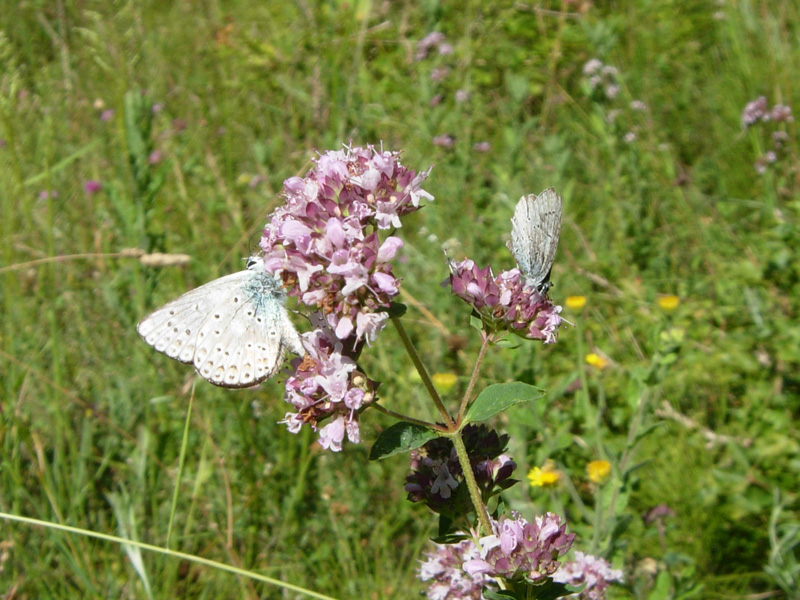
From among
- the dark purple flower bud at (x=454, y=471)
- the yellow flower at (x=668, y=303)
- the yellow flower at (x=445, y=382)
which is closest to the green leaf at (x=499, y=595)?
the dark purple flower bud at (x=454, y=471)

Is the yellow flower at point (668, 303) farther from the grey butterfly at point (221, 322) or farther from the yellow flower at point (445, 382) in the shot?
the grey butterfly at point (221, 322)

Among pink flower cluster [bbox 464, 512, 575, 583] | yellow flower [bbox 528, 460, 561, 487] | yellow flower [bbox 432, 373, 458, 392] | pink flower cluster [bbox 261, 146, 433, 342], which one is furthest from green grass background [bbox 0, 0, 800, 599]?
pink flower cluster [bbox 261, 146, 433, 342]

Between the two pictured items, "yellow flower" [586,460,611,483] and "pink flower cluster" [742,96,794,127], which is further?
"pink flower cluster" [742,96,794,127]

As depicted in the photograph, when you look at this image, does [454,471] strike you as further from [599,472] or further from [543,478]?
[599,472]

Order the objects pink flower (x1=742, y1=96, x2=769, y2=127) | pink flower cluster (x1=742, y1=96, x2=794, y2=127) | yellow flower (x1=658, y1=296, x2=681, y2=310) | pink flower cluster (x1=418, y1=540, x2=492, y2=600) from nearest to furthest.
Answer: pink flower cluster (x1=418, y1=540, x2=492, y2=600) → yellow flower (x1=658, y1=296, x2=681, y2=310) → pink flower cluster (x1=742, y1=96, x2=794, y2=127) → pink flower (x1=742, y1=96, x2=769, y2=127)

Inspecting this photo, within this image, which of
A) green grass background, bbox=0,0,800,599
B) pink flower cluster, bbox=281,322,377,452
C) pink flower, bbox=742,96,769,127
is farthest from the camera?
pink flower, bbox=742,96,769,127

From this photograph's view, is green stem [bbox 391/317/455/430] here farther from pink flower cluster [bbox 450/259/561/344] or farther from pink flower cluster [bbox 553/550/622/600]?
pink flower cluster [bbox 553/550/622/600]
